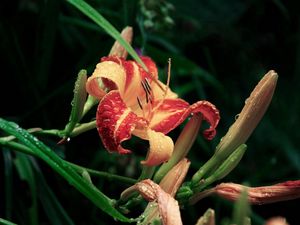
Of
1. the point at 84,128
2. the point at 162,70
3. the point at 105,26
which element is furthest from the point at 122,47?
the point at 162,70

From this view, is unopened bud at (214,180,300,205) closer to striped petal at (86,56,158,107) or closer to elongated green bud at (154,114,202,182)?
elongated green bud at (154,114,202,182)

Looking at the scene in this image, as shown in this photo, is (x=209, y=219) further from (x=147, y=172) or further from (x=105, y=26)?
(x=105, y=26)

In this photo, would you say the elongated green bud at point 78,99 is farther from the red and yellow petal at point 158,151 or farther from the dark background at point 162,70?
A: the dark background at point 162,70


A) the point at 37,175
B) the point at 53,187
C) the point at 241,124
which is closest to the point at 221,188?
the point at 241,124

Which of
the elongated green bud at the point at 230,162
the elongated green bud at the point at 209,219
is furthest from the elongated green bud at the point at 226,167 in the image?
the elongated green bud at the point at 209,219

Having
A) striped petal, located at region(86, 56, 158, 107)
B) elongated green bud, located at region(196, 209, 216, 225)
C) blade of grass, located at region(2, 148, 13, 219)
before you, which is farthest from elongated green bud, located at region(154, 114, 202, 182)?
blade of grass, located at region(2, 148, 13, 219)

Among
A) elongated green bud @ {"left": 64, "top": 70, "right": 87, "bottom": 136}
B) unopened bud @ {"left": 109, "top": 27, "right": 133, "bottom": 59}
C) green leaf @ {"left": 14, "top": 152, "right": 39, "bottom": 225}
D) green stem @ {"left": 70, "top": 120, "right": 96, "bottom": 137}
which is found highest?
unopened bud @ {"left": 109, "top": 27, "right": 133, "bottom": 59}
